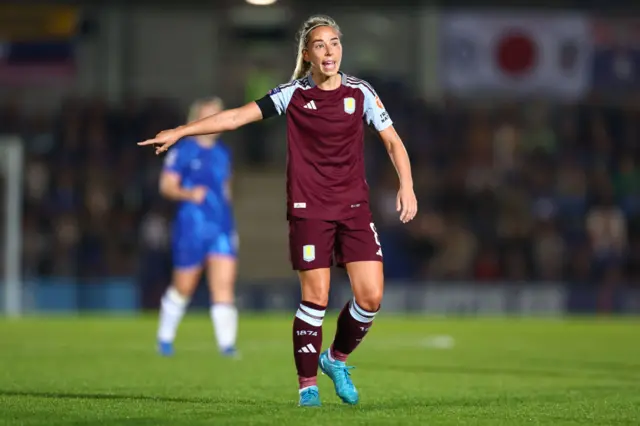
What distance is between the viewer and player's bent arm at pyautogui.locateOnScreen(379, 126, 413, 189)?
7230 mm

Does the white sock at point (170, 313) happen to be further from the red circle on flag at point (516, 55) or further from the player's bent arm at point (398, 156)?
the red circle on flag at point (516, 55)

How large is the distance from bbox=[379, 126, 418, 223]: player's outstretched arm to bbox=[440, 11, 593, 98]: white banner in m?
19.2

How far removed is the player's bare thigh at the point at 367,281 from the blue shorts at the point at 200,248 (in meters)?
5.47

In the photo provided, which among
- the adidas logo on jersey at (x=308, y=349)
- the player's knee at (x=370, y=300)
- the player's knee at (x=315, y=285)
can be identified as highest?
the player's knee at (x=315, y=285)

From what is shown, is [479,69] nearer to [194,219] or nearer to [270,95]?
[194,219]

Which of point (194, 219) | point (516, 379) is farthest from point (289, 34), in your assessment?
point (516, 379)

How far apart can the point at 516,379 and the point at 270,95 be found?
3.53 m

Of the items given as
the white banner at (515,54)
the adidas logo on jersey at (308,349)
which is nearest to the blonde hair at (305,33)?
the adidas logo on jersey at (308,349)

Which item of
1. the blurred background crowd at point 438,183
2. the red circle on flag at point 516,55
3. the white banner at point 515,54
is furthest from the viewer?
the red circle on flag at point 516,55

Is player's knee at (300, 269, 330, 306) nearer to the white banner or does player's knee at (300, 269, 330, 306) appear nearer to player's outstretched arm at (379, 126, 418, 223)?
player's outstretched arm at (379, 126, 418, 223)

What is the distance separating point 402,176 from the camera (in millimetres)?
7246

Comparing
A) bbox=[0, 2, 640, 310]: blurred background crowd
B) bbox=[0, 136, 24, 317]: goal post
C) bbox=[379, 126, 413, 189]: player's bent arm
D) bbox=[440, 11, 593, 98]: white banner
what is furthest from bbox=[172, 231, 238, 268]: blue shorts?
bbox=[440, 11, 593, 98]: white banner

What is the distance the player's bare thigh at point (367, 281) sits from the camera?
7.15 metres

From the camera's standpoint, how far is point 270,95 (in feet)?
23.6
